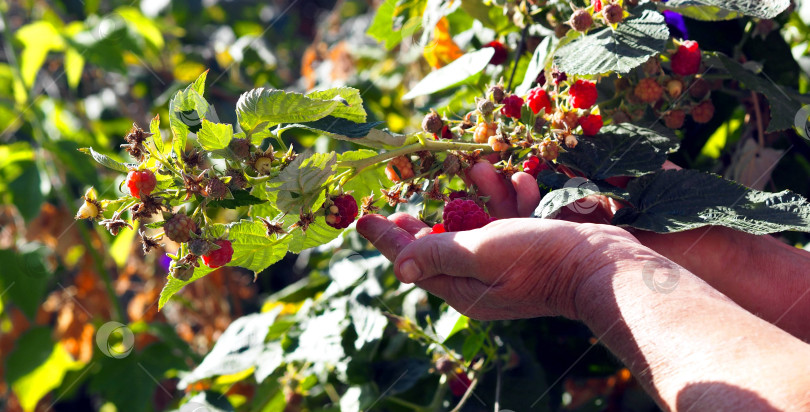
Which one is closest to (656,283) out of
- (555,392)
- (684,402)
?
(684,402)

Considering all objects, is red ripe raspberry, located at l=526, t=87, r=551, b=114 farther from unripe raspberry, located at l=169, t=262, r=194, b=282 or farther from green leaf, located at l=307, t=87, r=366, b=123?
unripe raspberry, located at l=169, t=262, r=194, b=282

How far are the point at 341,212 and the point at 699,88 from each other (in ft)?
1.89

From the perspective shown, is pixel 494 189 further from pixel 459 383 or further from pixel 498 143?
pixel 459 383

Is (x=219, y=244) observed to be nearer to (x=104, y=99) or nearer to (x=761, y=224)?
(x=761, y=224)

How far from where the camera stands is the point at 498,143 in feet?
2.72

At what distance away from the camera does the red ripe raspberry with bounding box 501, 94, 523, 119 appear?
2.95 feet

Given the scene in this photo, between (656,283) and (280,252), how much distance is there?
0.40m

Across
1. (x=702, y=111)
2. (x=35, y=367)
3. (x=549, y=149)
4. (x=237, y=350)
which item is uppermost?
(x=549, y=149)

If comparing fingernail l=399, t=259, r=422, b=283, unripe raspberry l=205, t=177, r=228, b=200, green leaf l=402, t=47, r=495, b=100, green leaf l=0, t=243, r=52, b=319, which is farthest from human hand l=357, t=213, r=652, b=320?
green leaf l=0, t=243, r=52, b=319

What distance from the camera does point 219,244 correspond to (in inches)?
28.5

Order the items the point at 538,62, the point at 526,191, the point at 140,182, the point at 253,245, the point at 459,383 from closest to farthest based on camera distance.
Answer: the point at 140,182 < the point at 253,245 < the point at 526,191 < the point at 538,62 < the point at 459,383

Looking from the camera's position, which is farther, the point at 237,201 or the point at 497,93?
the point at 497,93

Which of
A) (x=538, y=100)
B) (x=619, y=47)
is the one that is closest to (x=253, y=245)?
(x=538, y=100)

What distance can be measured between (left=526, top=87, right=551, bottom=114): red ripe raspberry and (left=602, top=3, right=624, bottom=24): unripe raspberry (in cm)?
12
